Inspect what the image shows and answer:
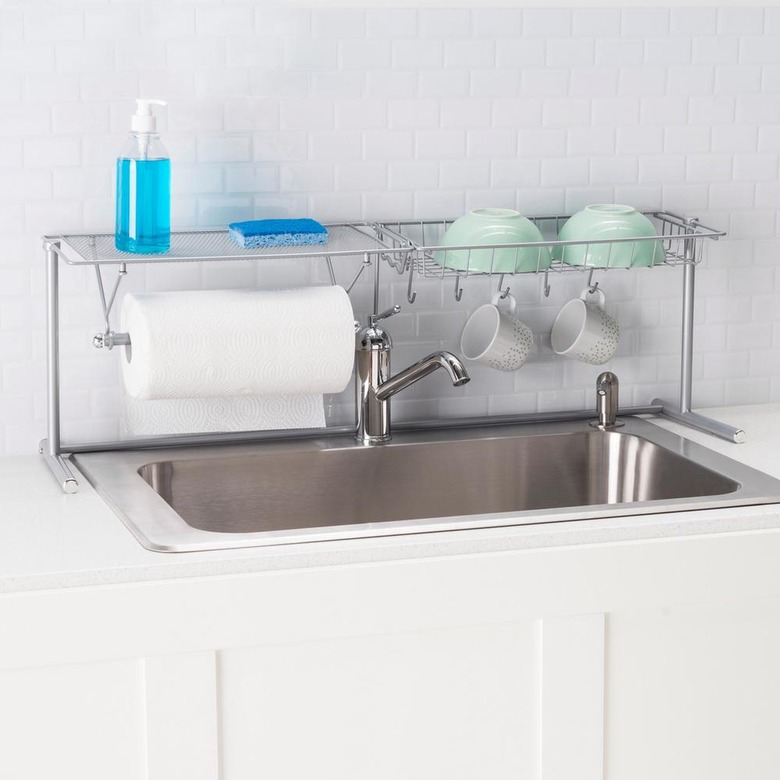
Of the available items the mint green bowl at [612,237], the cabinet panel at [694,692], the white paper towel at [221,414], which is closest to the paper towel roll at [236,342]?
the white paper towel at [221,414]

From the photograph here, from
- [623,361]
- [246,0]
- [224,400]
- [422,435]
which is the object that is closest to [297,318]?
[224,400]

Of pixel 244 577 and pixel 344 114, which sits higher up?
pixel 344 114

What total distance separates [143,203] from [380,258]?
1.60 feet

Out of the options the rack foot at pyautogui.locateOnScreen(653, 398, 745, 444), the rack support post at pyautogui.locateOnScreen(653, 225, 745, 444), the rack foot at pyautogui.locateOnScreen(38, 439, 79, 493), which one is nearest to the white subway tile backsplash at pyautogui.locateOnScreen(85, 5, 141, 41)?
the rack foot at pyautogui.locateOnScreen(38, 439, 79, 493)

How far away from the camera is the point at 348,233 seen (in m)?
2.41

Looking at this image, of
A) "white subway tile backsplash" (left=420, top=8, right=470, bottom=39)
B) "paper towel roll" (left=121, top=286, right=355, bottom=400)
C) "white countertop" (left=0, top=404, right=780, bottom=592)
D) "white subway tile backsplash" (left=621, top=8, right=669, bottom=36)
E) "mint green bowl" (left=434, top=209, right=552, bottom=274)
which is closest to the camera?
"white countertop" (left=0, top=404, right=780, bottom=592)

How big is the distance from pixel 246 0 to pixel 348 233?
0.43 metres

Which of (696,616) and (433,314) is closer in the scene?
(696,616)

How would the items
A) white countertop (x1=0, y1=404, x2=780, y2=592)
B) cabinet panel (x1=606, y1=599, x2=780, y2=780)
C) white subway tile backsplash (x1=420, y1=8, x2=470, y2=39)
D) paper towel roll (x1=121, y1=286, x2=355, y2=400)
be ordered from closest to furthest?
white countertop (x1=0, y1=404, x2=780, y2=592)
cabinet panel (x1=606, y1=599, x2=780, y2=780)
paper towel roll (x1=121, y1=286, x2=355, y2=400)
white subway tile backsplash (x1=420, y1=8, x2=470, y2=39)

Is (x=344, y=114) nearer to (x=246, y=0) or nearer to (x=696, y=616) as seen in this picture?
(x=246, y=0)

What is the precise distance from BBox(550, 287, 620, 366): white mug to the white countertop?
534mm

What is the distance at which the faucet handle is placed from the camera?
2.38 m


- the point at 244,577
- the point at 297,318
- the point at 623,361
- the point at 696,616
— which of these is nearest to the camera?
the point at 244,577

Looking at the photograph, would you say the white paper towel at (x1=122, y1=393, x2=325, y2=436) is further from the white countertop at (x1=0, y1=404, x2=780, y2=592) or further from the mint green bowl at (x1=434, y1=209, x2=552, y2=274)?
the mint green bowl at (x1=434, y1=209, x2=552, y2=274)
